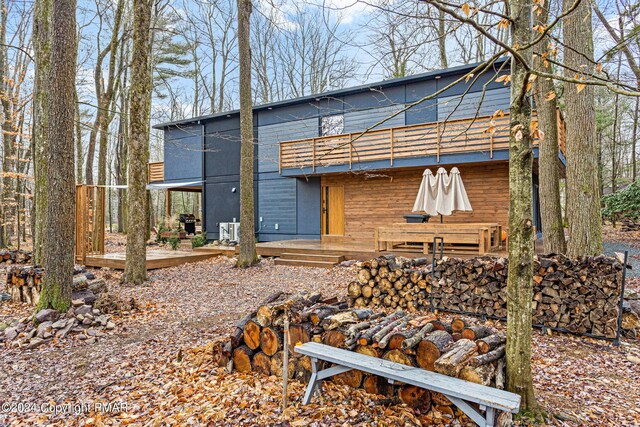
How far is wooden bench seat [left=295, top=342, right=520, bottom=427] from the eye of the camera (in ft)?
7.20

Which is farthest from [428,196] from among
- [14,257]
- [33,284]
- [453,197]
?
[14,257]

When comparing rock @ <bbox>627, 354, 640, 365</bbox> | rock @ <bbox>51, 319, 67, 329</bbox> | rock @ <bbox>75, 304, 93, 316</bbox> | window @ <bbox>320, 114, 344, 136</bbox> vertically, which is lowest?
rock @ <bbox>627, 354, 640, 365</bbox>

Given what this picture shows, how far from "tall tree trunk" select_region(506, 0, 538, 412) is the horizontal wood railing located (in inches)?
722

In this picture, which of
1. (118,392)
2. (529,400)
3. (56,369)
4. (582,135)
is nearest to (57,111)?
(56,369)

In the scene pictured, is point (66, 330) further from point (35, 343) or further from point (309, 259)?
point (309, 259)

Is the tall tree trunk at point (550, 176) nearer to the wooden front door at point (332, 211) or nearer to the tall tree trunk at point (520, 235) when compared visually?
the tall tree trunk at point (520, 235)

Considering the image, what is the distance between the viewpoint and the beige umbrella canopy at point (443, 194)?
391 inches

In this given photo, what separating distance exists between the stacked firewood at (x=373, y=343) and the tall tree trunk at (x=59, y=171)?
10.5ft

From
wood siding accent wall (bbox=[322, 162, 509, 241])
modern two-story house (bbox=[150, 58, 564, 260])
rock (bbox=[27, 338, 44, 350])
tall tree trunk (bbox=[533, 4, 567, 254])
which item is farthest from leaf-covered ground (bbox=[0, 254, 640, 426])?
wood siding accent wall (bbox=[322, 162, 509, 241])

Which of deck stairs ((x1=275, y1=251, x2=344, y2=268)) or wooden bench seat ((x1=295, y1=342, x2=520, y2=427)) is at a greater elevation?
wooden bench seat ((x1=295, y1=342, x2=520, y2=427))

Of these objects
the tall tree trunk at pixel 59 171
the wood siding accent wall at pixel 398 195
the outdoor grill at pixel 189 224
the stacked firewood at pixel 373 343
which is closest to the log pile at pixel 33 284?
the tall tree trunk at pixel 59 171

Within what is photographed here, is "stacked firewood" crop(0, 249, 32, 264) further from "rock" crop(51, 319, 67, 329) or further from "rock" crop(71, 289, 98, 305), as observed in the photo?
"rock" crop(51, 319, 67, 329)

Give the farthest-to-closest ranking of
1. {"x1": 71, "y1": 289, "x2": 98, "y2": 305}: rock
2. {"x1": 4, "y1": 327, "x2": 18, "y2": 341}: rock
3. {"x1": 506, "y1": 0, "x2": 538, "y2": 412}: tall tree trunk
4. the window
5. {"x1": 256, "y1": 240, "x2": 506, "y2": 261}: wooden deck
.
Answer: the window
{"x1": 256, "y1": 240, "x2": 506, "y2": 261}: wooden deck
{"x1": 71, "y1": 289, "x2": 98, "y2": 305}: rock
{"x1": 4, "y1": 327, "x2": 18, "y2": 341}: rock
{"x1": 506, "y1": 0, "x2": 538, "y2": 412}: tall tree trunk

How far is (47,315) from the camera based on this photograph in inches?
195
